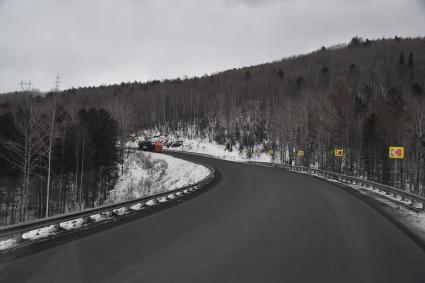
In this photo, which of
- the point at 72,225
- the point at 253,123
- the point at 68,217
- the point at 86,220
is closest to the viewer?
the point at 68,217

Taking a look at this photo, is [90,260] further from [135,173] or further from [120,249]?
[135,173]

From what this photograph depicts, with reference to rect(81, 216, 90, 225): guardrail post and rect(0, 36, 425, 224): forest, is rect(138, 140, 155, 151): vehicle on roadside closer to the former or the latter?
rect(0, 36, 425, 224): forest

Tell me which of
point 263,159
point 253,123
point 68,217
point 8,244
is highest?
point 253,123

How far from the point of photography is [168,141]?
84.5 meters

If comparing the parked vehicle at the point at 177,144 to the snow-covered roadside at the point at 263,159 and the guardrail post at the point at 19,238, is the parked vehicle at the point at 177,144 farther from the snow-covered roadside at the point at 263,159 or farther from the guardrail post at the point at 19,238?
the guardrail post at the point at 19,238

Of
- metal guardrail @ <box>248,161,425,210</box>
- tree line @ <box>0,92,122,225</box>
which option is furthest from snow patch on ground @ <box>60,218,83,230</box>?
tree line @ <box>0,92,122,225</box>

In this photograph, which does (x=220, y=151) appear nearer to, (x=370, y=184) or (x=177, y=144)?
(x=177, y=144)

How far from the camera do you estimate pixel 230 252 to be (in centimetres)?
579

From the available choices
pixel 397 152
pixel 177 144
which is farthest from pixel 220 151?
pixel 397 152

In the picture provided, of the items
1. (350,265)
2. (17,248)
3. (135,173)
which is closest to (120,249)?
(17,248)

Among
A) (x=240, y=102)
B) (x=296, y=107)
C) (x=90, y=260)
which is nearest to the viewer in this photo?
(x=90, y=260)

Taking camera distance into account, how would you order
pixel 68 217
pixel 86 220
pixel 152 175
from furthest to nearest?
pixel 152 175
pixel 86 220
pixel 68 217

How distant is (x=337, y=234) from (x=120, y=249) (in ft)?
17.7

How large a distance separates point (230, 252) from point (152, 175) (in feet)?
127
